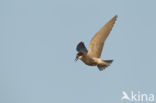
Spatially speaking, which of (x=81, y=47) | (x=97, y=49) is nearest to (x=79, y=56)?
(x=81, y=47)

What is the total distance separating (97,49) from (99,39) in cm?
29

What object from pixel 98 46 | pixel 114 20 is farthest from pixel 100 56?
pixel 114 20

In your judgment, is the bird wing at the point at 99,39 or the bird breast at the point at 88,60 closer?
the bird breast at the point at 88,60

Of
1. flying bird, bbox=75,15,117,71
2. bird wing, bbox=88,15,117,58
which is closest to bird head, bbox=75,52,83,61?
flying bird, bbox=75,15,117,71

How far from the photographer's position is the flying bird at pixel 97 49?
11875 millimetres

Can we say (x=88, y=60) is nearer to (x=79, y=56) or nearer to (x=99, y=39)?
(x=79, y=56)

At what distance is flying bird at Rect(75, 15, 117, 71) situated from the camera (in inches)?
468

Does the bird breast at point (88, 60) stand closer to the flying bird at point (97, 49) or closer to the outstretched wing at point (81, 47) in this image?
the flying bird at point (97, 49)

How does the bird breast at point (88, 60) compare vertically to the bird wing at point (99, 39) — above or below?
below

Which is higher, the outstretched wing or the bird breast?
the outstretched wing

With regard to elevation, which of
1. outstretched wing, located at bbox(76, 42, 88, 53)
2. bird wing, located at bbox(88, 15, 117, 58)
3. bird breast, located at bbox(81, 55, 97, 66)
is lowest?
bird breast, located at bbox(81, 55, 97, 66)

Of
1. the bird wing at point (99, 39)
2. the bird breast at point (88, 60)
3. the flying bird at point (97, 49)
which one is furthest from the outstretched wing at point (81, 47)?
the bird wing at point (99, 39)

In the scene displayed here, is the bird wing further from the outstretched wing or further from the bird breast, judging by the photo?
the outstretched wing

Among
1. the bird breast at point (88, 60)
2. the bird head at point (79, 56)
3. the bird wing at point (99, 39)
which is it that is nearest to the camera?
the bird head at point (79, 56)
